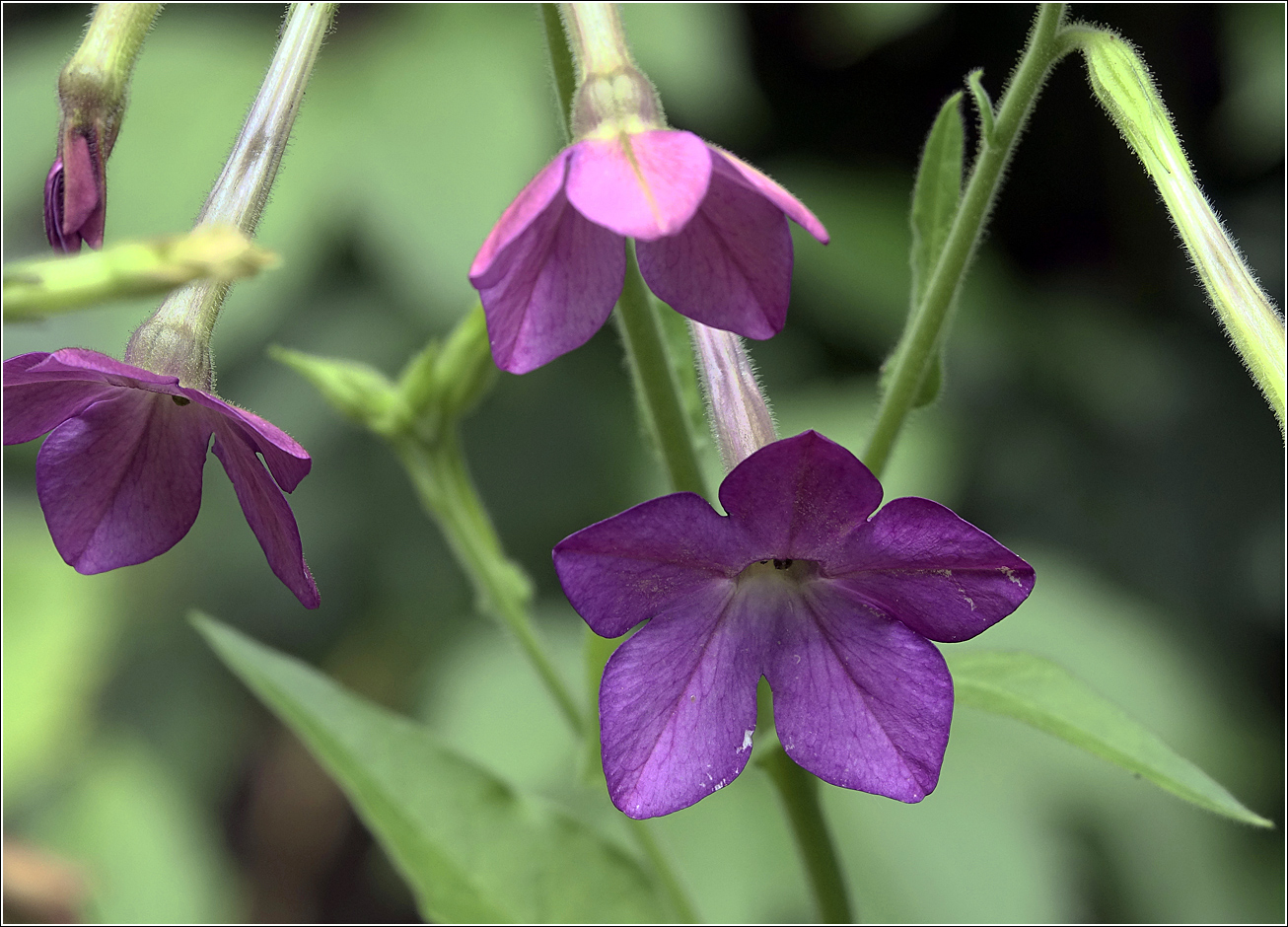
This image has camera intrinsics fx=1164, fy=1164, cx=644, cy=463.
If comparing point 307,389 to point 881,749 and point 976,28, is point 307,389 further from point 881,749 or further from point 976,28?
point 881,749

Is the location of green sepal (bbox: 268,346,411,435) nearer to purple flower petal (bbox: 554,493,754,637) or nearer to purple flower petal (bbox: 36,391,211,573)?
purple flower petal (bbox: 36,391,211,573)

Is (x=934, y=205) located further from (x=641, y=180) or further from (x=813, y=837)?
(x=813, y=837)

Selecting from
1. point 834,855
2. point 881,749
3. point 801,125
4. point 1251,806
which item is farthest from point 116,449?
point 1251,806

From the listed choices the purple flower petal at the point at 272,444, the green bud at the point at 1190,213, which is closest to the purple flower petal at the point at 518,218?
the purple flower petal at the point at 272,444

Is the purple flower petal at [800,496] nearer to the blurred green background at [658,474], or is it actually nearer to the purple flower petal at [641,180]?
the purple flower petal at [641,180]

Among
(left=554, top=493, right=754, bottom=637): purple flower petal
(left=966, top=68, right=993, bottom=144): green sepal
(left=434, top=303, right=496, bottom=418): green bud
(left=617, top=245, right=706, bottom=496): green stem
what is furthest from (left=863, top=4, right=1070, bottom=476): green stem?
(left=434, top=303, right=496, bottom=418): green bud

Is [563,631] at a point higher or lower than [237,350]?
lower

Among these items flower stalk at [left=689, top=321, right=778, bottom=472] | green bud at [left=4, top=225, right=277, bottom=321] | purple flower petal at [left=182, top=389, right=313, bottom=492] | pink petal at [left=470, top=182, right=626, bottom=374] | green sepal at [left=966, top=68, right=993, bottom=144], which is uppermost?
green bud at [left=4, top=225, right=277, bottom=321]
